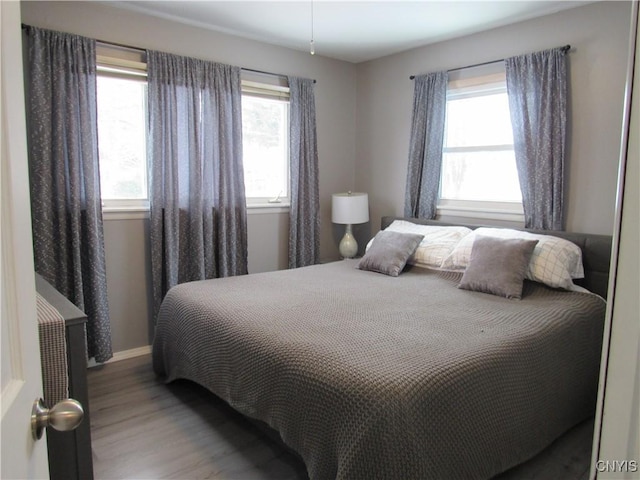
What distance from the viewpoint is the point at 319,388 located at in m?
1.65

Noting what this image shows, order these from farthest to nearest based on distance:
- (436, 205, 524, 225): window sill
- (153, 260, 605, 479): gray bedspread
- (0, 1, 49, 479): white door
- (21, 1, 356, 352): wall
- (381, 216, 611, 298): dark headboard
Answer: (436, 205, 524, 225): window sill < (21, 1, 356, 352): wall < (381, 216, 611, 298): dark headboard < (153, 260, 605, 479): gray bedspread < (0, 1, 49, 479): white door

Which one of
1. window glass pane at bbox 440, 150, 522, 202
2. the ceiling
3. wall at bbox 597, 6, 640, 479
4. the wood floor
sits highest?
the ceiling

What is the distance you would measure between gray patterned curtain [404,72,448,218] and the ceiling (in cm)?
40

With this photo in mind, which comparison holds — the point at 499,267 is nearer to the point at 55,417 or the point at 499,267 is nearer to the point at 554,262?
the point at 554,262

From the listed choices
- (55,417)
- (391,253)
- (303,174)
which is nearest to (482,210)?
(391,253)

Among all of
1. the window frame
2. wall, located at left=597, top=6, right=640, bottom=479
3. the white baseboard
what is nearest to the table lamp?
the window frame

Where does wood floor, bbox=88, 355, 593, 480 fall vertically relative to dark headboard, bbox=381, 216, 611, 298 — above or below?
below

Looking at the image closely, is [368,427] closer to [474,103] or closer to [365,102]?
[474,103]

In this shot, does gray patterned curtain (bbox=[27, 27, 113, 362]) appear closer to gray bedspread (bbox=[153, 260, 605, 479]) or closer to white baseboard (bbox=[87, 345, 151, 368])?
white baseboard (bbox=[87, 345, 151, 368])

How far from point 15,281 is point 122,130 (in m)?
2.93

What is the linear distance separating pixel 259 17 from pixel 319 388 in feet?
9.13

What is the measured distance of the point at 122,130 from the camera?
3250 mm

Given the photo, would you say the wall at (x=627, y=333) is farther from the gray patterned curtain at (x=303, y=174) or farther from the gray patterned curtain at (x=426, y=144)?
the gray patterned curtain at (x=303, y=174)

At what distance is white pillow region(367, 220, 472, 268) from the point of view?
10.8ft
